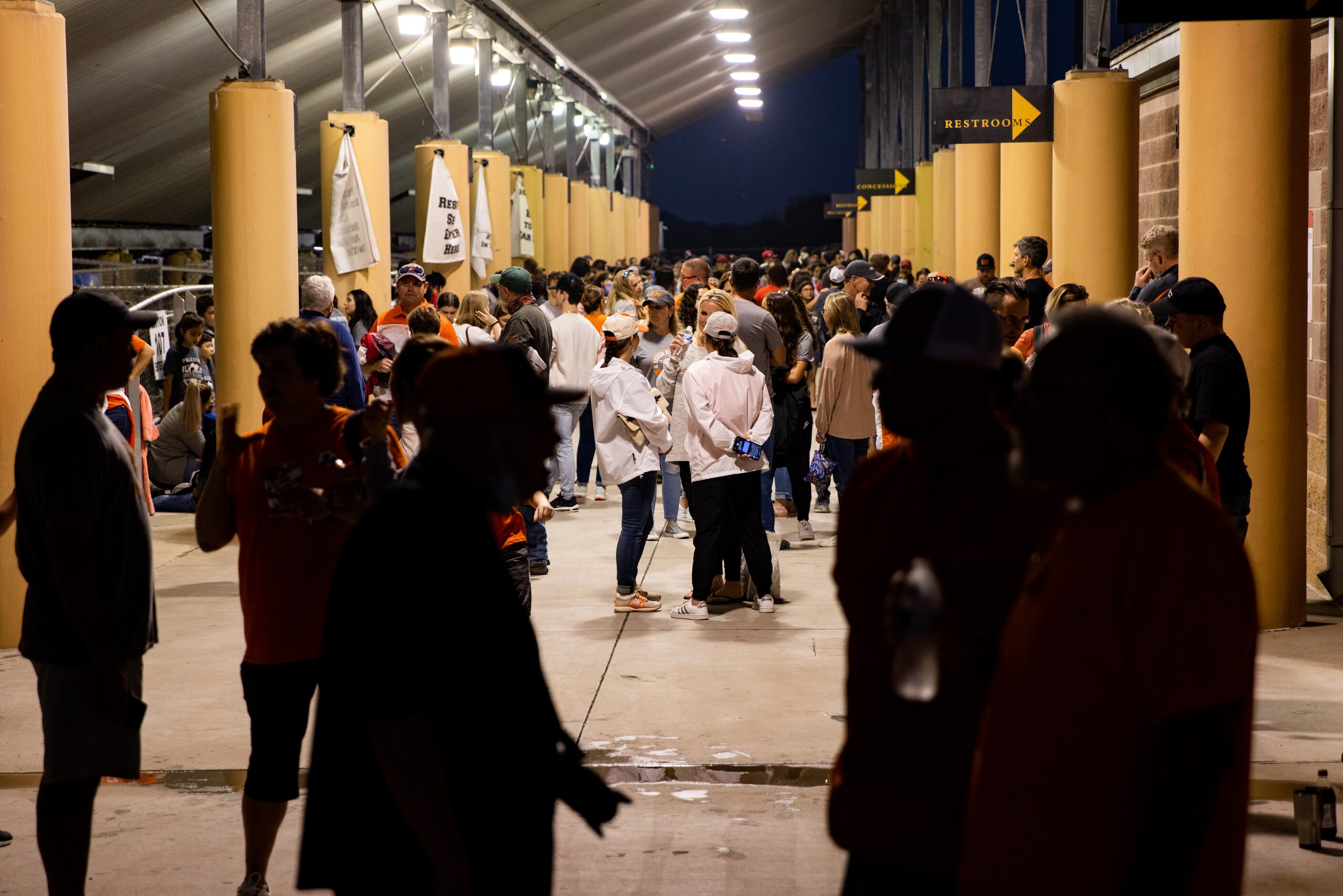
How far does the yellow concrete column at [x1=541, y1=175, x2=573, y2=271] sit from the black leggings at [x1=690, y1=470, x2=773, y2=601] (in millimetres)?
18745

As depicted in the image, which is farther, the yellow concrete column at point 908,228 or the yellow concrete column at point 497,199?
the yellow concrete column at point 908,228

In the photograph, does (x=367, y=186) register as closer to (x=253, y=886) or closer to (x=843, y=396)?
(x=843, y=396)

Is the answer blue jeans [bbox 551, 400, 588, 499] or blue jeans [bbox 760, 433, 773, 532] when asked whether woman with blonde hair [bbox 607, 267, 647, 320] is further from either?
blue jeans [bbox 760, 433, 773, 532]

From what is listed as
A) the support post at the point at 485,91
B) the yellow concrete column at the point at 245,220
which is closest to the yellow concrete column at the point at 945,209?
the support post at the point at 485,91

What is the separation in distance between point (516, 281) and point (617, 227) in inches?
1108

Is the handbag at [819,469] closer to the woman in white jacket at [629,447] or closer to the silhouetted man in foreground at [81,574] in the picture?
the woman in white jacket at [629,447]

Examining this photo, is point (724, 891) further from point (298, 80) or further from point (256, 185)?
point (298, 80)

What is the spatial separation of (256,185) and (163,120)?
11790 mm

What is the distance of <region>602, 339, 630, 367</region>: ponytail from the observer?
8539 mm

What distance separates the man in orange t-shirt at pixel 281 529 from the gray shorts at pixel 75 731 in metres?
0.41

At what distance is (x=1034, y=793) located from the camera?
221cm

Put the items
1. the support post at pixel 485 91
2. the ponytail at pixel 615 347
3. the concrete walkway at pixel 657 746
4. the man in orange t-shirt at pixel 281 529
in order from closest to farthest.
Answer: the man in orange t-shirt at pixel 281 529, the concrete walkway at pixel 657 746, the ponytail at pixel 615 347, the support post at pixel 485 91

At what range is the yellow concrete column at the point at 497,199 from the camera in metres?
19.5

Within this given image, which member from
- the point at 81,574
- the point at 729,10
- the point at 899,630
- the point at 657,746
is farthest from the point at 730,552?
the point at 729,10
